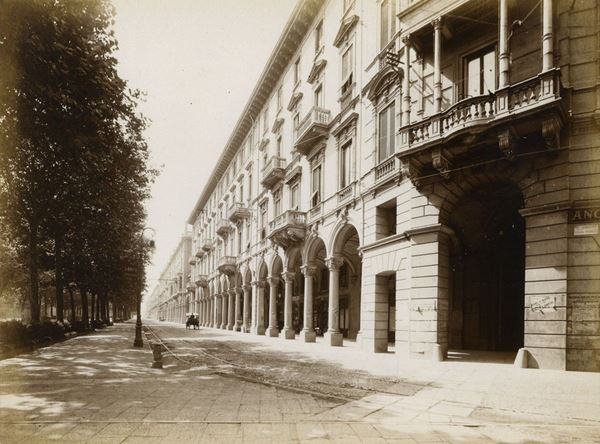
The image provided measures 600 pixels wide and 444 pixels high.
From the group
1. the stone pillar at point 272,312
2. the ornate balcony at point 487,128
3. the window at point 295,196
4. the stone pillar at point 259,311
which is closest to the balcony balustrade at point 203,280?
→ the stone pillar at point 259,311

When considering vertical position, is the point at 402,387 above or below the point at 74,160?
below

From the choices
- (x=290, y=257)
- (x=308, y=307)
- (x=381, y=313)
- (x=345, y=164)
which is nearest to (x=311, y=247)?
(x=308, y=307)

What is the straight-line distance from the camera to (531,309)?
37.9 ft

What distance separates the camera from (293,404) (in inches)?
311

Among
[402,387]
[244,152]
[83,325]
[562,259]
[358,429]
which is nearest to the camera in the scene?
[358,429]

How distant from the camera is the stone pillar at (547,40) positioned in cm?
1103

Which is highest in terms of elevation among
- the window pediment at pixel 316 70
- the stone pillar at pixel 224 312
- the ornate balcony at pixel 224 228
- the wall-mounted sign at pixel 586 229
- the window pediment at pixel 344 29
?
the window pediment at pixel 344 29

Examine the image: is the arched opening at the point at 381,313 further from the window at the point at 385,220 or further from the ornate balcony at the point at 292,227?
the ornate balcony at the point at 292,227

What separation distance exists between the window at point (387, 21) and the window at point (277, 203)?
13755mm

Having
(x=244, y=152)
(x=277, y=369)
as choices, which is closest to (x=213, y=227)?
(x=244, y=152)

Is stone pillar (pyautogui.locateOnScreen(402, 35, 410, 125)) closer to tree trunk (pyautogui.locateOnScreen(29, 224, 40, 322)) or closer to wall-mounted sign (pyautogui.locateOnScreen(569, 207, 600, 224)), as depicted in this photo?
wall-mounted sign (pyautogui.locateOnScreen(569, 207, 600, 224))

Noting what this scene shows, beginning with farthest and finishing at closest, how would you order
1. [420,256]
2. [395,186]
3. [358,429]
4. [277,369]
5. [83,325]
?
[83,325] < [395,186] < [420,256] < [277,369] < [358,429]

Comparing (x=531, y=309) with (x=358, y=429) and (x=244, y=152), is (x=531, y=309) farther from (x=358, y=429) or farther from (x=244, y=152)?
(x=244, y=152)

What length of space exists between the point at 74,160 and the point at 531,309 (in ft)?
41.2
